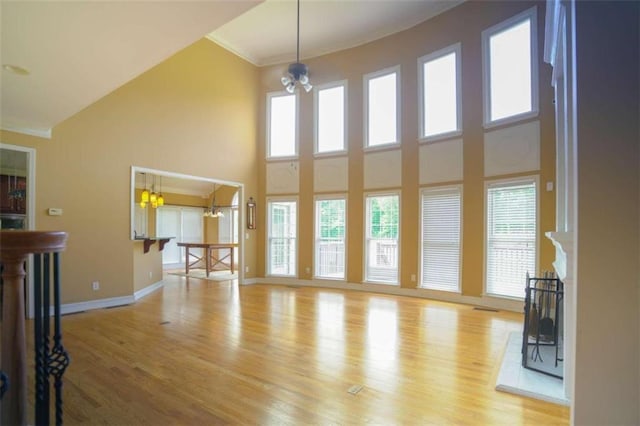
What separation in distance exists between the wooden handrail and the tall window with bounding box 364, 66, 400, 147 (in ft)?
20.0

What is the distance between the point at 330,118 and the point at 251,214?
2.81 m

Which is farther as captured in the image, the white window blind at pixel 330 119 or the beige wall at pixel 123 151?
the white window blind at pixel 330 119

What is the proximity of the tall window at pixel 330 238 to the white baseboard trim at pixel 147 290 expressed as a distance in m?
3.33

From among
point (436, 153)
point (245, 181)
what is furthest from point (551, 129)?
point (245, 181)

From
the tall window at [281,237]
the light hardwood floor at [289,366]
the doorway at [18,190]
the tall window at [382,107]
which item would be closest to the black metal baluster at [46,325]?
the light hardwood floor at [289,366]

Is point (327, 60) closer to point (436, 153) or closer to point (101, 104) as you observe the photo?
point (436, 153)

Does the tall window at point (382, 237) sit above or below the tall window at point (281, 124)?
below

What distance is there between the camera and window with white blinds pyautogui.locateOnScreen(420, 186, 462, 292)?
5.73m

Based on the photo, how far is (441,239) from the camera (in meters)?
5.90

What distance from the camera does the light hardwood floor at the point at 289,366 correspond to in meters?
2.20

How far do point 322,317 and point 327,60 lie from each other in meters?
5.54

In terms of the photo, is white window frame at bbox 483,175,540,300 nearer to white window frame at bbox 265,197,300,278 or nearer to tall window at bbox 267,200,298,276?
white window frame at bbox 265,197,300,278

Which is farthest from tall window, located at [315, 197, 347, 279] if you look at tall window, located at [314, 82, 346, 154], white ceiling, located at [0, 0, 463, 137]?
white ceiling, located at [0, 0, 463, 137]

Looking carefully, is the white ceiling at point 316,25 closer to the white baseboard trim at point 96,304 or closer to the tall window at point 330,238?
the tall window at point 330,238
